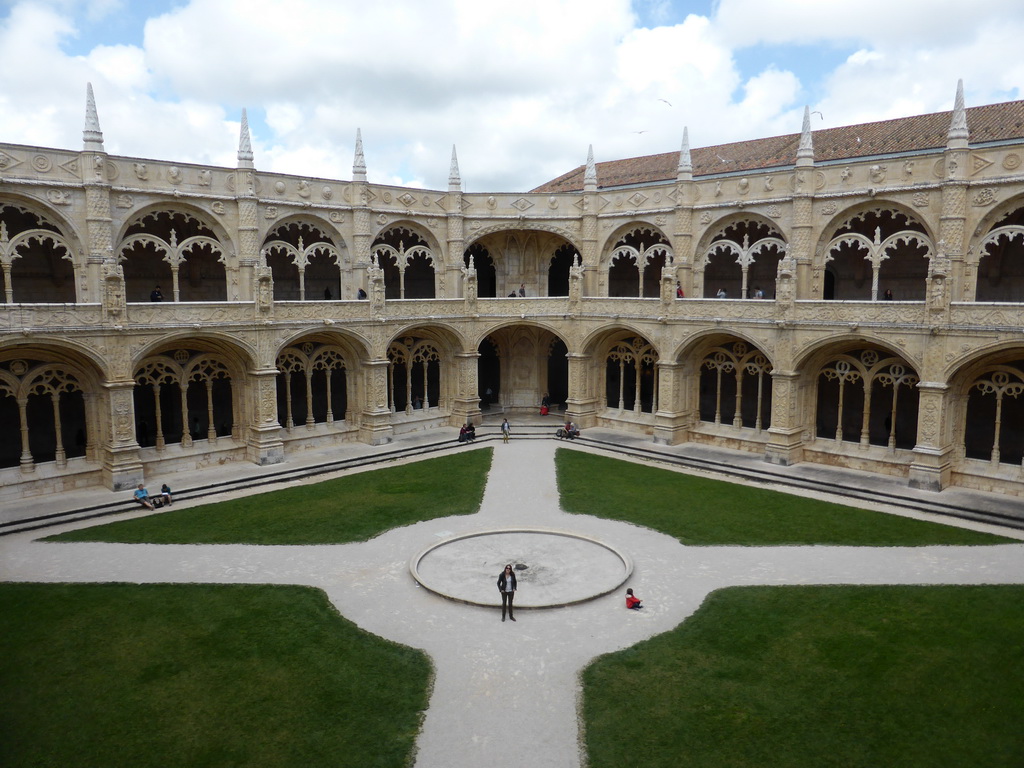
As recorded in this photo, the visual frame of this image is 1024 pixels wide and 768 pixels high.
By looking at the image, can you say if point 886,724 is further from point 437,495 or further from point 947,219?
point 947,219

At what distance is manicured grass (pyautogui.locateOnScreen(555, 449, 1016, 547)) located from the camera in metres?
19.5

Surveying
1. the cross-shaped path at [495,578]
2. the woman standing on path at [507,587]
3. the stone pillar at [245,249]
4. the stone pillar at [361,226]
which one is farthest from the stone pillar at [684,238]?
the woman standing on path at [507,587]

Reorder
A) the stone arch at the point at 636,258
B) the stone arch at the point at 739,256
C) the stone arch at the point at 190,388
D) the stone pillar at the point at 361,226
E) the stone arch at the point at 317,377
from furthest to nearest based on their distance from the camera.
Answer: the stone arch at the point at 636,258 < the stone pillar at the point at 361,226 < the stone arch at the point at 317,377 < the stone arch at the point at 739,256 < the stone arch at the point at 190,388

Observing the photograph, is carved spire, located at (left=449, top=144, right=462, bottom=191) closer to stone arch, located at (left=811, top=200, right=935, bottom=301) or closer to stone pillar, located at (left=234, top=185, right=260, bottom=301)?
stone pillar, located at (left=234, top=185, right=260, bottom=301)

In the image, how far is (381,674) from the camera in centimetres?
1291

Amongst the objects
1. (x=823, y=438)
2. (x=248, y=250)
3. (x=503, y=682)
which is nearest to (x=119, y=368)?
(x=248, y=250)

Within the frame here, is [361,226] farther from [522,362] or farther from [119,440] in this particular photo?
[119,440]

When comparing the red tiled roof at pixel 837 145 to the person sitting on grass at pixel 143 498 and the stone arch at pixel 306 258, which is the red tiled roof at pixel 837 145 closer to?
the stone arch at pixel 306 258

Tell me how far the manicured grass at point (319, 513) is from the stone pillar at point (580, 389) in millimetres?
8216

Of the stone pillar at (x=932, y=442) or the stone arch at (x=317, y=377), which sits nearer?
the stone pillar at (x=932, y=442)

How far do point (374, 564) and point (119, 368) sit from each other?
1222 cm


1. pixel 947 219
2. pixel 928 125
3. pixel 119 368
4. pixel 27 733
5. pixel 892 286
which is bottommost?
pixel 27 733

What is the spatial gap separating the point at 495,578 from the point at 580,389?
17.5m

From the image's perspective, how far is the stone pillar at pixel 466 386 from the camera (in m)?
33.3
